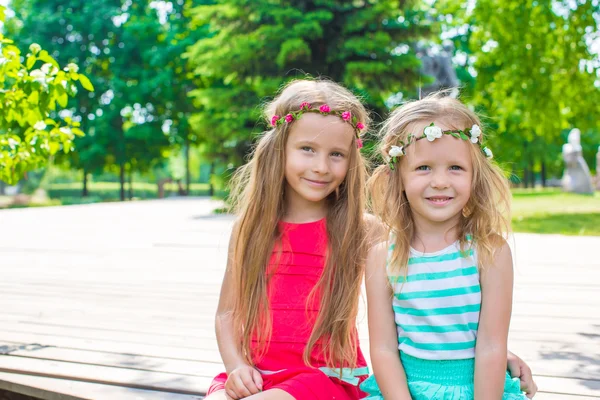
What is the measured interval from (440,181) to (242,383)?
914mm

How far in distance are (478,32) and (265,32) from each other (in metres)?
4.89

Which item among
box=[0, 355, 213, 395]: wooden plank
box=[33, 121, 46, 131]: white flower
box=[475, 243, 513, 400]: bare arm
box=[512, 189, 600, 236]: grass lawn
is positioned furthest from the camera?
box=[512, 189, 600, 236]: grass lawn

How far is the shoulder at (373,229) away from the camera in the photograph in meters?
2.19

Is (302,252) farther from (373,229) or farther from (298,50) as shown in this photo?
(298,50)

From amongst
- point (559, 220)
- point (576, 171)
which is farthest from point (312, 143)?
point (576, 171)

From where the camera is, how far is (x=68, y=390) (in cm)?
264

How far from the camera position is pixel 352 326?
7.43ft

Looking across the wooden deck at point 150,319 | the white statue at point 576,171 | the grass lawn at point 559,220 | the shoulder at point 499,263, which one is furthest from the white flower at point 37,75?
the white statue at point 576,171

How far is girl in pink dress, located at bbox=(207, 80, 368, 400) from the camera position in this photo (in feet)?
7.23

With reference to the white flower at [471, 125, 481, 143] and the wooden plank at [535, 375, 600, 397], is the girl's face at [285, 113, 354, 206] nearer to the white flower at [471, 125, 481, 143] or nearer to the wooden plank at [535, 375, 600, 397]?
the white flower at [471, 125, 481, 143]

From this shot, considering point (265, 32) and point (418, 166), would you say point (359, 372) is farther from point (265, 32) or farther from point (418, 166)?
point (265, 32)

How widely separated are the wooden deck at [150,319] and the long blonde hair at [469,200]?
921mm

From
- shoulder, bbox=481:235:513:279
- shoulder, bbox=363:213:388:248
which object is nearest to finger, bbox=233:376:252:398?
shoulder, bbox=363:213:388:248

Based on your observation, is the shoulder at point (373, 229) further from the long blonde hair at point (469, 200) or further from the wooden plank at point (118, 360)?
the wooden plank at point (118, 360)
